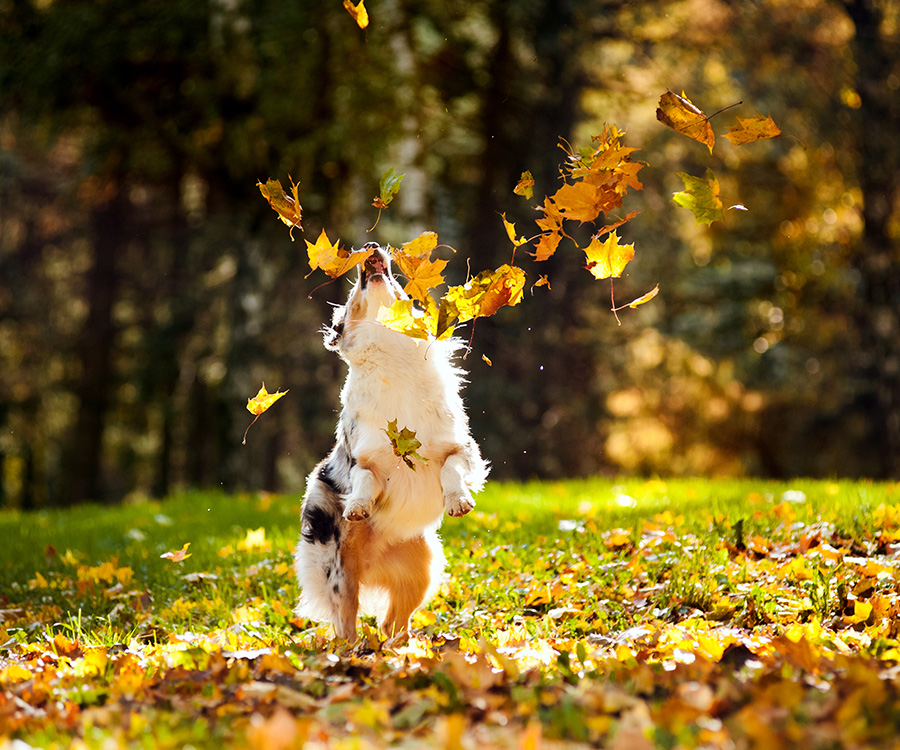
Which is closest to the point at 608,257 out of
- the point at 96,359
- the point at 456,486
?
the point at 456,486

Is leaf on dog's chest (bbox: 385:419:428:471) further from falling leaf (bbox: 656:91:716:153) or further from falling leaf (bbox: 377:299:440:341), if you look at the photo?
falling leaf (bbox: 656:91:716:153)

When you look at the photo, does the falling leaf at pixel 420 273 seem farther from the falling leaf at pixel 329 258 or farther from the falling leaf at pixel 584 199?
the falling leaf at pixel 584 199

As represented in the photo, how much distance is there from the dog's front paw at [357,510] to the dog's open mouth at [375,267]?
45.6 inches

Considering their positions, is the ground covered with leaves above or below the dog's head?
below

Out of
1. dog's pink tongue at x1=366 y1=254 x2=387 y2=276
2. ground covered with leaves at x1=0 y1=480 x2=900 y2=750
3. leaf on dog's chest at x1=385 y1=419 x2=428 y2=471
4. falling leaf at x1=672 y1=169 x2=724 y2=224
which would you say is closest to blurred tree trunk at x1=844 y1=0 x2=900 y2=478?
ground covered with leaves at x1=0 y1=480 x2=900 y2=750

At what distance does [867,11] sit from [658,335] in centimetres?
591

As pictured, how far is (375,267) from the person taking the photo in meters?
4.54

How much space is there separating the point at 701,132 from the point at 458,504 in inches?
86.9

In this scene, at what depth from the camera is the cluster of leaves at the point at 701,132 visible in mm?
4152

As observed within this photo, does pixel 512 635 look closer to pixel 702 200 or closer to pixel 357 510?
pixel 357 510

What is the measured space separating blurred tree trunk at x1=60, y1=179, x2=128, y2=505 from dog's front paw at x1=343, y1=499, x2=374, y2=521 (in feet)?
40.4

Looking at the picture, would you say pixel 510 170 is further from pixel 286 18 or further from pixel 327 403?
pixel 327 403

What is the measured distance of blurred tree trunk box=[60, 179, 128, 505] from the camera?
605 inches

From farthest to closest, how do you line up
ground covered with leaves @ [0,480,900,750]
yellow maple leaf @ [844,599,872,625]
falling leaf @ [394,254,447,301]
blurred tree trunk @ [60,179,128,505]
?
blurred tree trunk @ [60,179,128,505] → falling leaf @ [394,254,447,301] → yellow maple leaf @ [844,599,872,625] → ground covered with leaves @ [0,480,900,750]
